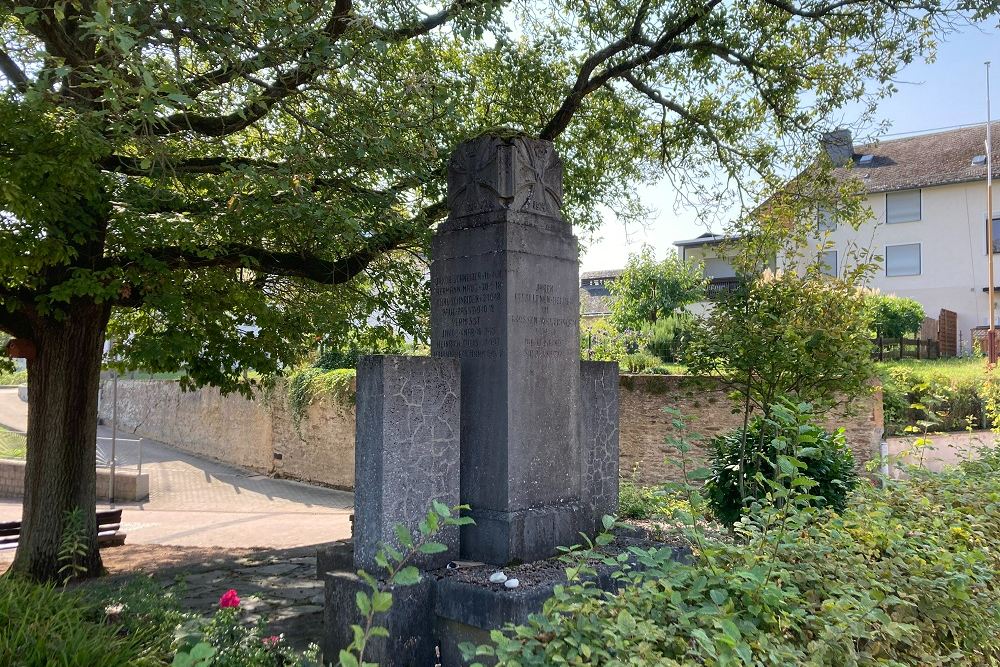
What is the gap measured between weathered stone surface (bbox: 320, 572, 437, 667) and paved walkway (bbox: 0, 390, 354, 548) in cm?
702

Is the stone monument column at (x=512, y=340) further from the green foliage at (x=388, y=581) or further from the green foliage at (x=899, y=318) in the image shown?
the green foliage at (x=899, y=318)

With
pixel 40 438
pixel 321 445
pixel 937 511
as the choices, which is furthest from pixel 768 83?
pixel 321 445

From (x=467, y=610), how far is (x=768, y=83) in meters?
8.49

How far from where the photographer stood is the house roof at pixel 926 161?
29.9m

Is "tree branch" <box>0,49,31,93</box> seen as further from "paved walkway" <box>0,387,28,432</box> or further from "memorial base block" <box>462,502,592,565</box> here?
"paved walkway" <box>0,387,28,432</box>

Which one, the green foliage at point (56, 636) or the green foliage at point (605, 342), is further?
the green foliage at point (605, 342)

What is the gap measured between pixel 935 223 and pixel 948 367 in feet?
37.7

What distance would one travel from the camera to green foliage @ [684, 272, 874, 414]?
9156 millimetres

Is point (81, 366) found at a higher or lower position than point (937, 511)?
higher

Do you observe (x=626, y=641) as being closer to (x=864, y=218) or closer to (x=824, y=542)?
(x=824, y=542)

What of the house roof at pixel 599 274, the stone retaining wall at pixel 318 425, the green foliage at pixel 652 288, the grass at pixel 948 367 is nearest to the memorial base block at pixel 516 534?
the stone retaining wall at pixel 318 425

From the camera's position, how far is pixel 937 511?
4.61 metres

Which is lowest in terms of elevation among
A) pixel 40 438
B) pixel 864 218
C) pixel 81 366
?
pixel 40 438

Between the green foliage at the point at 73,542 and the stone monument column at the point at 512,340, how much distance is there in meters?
5.43
